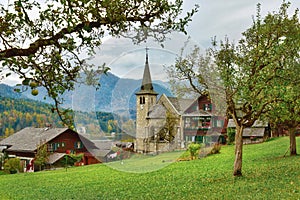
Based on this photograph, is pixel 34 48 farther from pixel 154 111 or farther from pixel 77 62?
pixel 154 111

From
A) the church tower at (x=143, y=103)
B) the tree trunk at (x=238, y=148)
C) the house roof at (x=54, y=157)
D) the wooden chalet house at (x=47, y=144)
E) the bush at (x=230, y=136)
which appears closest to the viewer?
the church tower at (x=143, y=103)

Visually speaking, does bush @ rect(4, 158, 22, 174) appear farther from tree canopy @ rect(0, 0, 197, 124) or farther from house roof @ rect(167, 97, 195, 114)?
tree canopy @ rect(0, 0, 197, 124)

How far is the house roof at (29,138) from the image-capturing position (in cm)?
4553

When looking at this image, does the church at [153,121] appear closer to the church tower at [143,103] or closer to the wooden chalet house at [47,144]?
the church tower at [143,103]

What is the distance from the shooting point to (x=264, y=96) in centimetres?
1444

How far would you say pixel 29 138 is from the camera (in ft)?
160

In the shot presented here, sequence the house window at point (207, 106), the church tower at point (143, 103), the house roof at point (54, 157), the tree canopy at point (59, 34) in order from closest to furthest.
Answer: the tree canopy at point (59, 34), the church tower at point (143, 103), the house window at point (207, 106), the house roof at point (54, 157)

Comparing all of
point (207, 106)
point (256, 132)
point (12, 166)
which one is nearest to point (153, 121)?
point (207, 106)

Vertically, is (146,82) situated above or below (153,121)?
above

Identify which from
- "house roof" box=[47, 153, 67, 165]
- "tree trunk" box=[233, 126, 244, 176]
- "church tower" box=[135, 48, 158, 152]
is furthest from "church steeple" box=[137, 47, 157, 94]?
"house roof" box=[47, 153, 67, 165]

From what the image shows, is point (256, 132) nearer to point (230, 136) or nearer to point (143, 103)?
point (230, 136)

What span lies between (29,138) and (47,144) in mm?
6102

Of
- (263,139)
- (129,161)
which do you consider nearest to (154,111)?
(129,161)

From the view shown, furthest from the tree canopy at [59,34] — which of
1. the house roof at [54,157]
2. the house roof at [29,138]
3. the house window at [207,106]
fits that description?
the house roof at [29,138]
